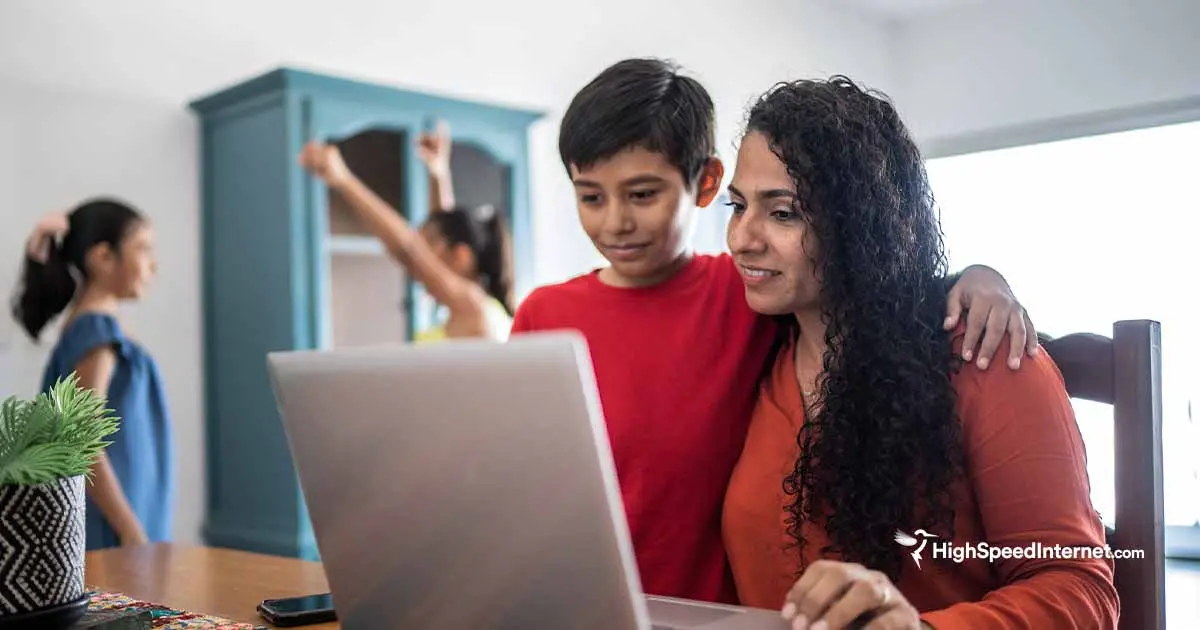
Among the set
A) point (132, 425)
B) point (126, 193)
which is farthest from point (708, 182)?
point (126, 193)

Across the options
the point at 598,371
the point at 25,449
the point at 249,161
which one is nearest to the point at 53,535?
the point at 25,449

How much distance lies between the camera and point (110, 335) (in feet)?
8.51

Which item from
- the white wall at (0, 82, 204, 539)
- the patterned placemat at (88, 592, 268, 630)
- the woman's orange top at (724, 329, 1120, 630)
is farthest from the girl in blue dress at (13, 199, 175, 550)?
the woman's orange top at (724, 329, 1120, 630)

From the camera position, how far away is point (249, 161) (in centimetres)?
303

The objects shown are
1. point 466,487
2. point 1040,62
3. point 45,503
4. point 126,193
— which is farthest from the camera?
point 1040,62

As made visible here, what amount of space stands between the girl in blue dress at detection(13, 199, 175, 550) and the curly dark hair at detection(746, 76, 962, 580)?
1.90 m

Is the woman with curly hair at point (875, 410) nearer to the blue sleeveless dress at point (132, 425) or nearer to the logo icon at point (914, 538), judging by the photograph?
the logo icon at point (914, 538)

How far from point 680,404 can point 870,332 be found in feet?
0.87

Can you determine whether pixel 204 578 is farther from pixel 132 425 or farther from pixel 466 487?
pixel 132 425

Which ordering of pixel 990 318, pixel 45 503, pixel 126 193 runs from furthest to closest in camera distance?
1. pixel 126 193
2. pixel 990 318
3. pixel 45 503

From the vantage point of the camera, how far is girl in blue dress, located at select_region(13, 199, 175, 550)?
257 cm

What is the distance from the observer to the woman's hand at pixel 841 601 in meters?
0.80

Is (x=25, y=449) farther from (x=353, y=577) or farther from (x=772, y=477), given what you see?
(x=772, y=477)

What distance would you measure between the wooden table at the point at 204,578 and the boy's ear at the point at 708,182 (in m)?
0.65
